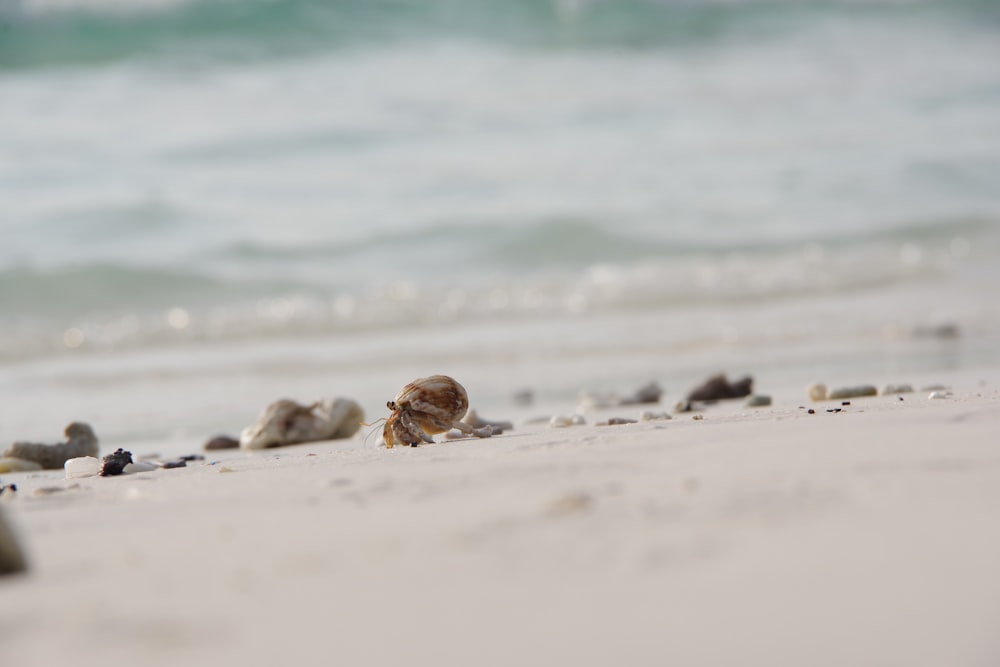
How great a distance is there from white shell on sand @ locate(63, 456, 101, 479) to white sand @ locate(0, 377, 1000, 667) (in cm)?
78

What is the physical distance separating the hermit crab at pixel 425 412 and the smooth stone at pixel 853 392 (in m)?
1.37

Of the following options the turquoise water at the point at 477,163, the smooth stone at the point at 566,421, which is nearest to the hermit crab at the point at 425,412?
the smooth stone at the point at 566,421

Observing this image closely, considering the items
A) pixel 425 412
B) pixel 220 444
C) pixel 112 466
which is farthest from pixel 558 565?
pixel 220 444

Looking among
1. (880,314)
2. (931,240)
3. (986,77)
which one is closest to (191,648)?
(880,314)

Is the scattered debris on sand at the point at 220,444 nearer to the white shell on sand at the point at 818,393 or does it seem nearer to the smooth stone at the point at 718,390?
the smooth stone at the point at 718,390

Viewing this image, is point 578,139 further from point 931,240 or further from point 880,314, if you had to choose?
point 880,314

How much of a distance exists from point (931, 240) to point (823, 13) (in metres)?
10.3

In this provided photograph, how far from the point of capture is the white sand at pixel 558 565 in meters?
1.23

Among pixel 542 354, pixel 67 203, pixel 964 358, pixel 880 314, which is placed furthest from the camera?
pixel 67 203

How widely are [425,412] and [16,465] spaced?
1.37m

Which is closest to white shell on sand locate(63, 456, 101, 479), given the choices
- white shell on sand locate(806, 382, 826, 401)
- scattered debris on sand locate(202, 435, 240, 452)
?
scattered debris on sand locate(202, 435, 240, 452)

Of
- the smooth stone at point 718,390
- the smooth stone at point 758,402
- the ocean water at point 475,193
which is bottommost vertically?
the smooth stone at point 758,402

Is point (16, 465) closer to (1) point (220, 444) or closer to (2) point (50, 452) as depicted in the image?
(2) point (50, 452)

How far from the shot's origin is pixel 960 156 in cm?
1471
